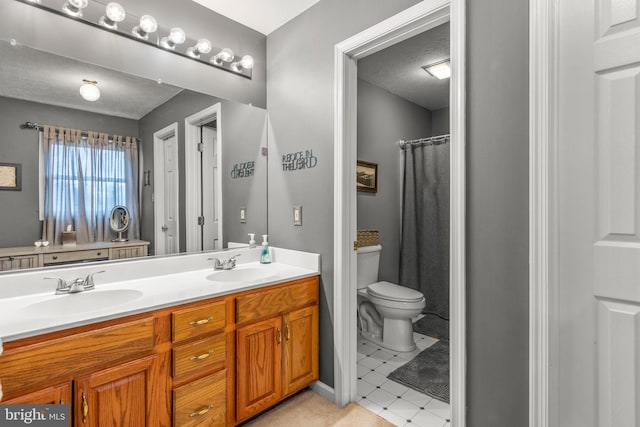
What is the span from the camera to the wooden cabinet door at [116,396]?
3.74 ft

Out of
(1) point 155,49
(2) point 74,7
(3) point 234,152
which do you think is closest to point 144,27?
(1) point 155,49

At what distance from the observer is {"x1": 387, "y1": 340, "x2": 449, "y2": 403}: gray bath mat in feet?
6.72

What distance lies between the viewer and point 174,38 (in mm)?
1826

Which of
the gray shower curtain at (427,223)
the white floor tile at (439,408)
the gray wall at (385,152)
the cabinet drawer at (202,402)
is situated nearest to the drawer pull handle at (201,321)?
the cabinet drawer at (202,402)

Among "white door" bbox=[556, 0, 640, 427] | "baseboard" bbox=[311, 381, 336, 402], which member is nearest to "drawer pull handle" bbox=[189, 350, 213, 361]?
"baseboard" bbox=[311, 381, 336, 402]

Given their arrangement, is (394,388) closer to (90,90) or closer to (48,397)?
(48,397)

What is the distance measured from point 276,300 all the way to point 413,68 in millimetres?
2255

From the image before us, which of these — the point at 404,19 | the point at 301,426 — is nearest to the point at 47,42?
the point at 404,19

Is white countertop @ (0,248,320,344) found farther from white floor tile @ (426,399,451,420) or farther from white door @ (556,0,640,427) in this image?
white door @ (556,0,640,427)

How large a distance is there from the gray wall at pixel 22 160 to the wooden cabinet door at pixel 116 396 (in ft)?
2.54

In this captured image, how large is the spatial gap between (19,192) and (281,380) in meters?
1.60

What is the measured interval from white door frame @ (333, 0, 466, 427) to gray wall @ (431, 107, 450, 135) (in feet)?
7.24

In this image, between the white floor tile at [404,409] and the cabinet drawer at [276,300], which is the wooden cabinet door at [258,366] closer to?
the cabinet drawer at [276,300]

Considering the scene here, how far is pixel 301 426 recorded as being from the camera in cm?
168
